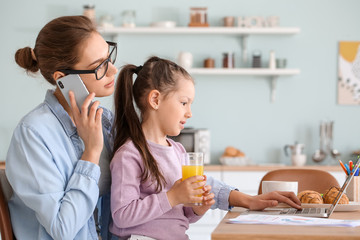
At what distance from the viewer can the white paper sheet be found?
1.39 metres

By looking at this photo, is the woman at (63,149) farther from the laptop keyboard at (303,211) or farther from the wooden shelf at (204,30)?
the wooden shelf at (204,30)

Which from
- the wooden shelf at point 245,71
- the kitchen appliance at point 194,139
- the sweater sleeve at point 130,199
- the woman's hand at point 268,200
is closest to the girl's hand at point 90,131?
the sweater sleeve at point 130,199

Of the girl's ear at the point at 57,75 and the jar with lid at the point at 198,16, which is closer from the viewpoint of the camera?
the girl's ear at the point at 57,75

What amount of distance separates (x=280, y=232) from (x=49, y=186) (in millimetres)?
619

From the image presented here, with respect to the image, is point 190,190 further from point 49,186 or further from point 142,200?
point 49,186

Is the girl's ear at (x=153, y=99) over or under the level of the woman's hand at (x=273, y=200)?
over

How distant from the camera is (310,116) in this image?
4949mm

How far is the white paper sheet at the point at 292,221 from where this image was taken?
139 cm

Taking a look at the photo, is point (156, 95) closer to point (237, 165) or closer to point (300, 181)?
point (300, 181)

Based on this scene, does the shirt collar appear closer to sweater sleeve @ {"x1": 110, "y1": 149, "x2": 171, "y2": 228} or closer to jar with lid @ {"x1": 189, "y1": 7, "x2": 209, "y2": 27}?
sweater sleeve @ {"x1": 110, "y1": 149, "x2": 171, "y2": 228}

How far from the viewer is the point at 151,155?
175cm

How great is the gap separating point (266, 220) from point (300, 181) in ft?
3.66

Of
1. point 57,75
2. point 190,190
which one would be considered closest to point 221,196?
point 190,190

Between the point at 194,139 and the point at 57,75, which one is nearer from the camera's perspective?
the point at 57,75
